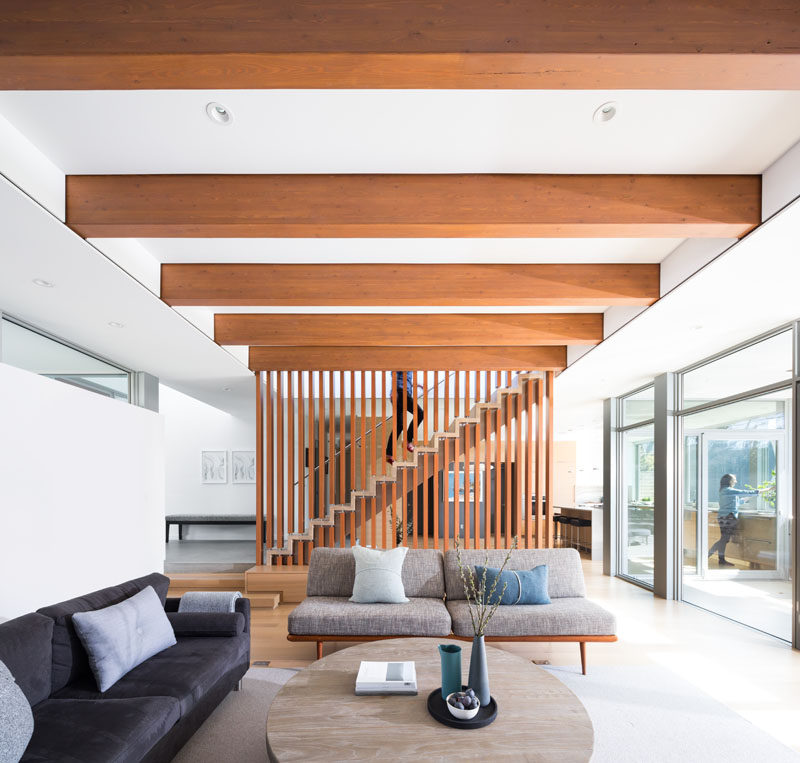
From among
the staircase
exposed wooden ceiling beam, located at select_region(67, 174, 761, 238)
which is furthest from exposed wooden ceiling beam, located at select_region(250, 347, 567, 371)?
exposed wooden ceiling beam, located at select_region(67, 174, 761, 238)

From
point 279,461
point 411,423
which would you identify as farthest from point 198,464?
point 411,423

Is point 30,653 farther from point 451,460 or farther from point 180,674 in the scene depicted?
point 451,460

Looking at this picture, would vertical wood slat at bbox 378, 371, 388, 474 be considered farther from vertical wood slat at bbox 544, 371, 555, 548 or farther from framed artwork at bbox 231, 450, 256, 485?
framed artwork at bbox 231, 450, 256, 485

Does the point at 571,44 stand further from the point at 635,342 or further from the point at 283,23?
the point at 635,342

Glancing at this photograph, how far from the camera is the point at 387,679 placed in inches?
109

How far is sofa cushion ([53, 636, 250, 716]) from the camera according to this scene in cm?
284

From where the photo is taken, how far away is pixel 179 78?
191 centimetres

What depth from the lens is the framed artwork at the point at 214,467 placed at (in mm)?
10648

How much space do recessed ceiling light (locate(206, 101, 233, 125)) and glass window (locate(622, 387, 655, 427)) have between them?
639 cm

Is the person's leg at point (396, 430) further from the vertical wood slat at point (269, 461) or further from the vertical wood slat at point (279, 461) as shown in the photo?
the vertical wood slat at point (269, 461)

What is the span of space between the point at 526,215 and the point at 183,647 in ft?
10.2

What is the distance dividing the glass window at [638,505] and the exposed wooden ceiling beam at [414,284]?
12.0 ft

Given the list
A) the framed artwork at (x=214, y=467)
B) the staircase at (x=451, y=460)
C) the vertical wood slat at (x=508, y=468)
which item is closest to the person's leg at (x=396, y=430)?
the staircase at (x=451, y=460)

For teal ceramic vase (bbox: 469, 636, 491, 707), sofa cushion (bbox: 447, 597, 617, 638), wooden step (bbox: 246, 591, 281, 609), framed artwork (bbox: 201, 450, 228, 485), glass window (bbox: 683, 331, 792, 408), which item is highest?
glass window (bbox: 683, 331, 792, 408)
